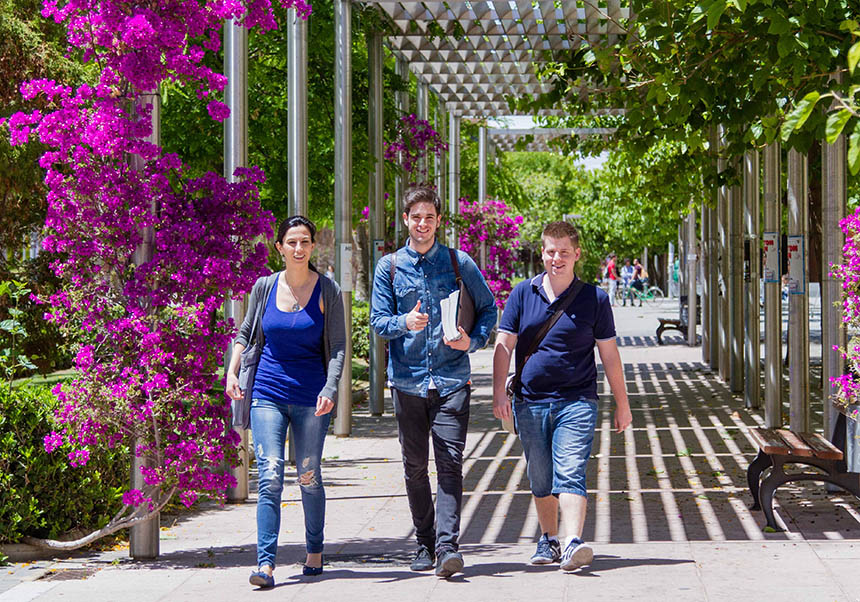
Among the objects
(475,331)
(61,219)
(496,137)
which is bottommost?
(475,331)

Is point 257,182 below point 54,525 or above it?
above

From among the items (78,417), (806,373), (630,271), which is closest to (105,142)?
(78,417)

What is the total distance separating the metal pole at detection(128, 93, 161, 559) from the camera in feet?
24.3

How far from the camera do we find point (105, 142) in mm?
7191

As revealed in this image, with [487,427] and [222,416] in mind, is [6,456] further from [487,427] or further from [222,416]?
[487,427]

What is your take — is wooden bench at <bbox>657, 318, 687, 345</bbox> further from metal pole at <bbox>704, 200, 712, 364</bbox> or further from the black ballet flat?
the black ballet flat

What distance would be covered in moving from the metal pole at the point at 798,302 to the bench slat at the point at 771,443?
2.38 metres

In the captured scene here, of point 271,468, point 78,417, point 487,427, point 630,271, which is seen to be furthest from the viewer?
point 630,271

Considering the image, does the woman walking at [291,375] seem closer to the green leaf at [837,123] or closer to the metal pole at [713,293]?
the green leaf at [837,123]

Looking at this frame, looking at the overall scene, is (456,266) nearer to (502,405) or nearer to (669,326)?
(502,405)

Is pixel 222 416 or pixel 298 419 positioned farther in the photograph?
pixel 222 416

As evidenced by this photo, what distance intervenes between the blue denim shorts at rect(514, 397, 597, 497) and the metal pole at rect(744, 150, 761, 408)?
906cm

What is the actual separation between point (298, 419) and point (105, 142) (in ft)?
5.85

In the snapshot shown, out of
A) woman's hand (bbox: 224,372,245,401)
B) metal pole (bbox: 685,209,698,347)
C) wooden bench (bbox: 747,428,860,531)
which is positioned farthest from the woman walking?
metal pole (bbox: 685,209,698,347)
